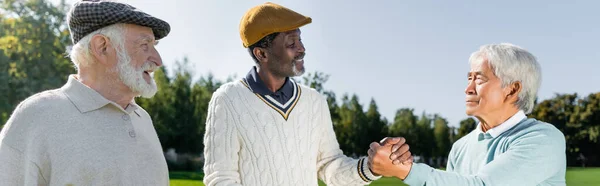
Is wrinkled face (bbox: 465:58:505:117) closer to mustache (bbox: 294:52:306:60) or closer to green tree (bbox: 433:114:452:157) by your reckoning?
mustache (bbox: 294:52:306:60)

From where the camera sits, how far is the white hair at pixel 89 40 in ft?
9.43

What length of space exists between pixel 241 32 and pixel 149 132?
0.82m

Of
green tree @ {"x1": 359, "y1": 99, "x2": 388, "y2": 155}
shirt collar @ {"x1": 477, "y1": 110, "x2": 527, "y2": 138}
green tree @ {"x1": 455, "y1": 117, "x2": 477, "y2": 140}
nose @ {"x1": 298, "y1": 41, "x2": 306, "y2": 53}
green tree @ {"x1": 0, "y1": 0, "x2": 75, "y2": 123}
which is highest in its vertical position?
nose @ {"x1": 298, "y1": 41, "x2": 306, "y2": 53}

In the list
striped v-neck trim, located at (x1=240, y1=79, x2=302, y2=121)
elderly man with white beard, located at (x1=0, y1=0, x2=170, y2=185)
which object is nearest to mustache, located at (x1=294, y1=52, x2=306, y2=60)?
striped v-neck trim, located at (x1=240, y1=79, x2=302, y2=121)

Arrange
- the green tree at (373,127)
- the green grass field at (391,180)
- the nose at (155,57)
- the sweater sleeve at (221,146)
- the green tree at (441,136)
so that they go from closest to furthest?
1. the nose at (155,57)
2. the sweater sleeve at (221,146)
3. the green grass field at (391,180)
4. the green tree at (373,127)
5. the green tree at (441,136)

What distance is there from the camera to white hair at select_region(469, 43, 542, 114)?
299cm

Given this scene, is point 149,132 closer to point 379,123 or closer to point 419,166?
point 419,166

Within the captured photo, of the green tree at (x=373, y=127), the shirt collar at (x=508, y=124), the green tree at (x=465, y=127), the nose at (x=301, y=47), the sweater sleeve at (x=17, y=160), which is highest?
the nose at (x=301, y=47)

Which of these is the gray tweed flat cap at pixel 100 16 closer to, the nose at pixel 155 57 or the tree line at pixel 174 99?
the nose at pixel 155 57

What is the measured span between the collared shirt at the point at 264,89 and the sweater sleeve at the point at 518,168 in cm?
91

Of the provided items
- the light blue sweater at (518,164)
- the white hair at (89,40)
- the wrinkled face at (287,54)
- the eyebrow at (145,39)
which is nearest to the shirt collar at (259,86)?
the wrinkled face at (287,54)

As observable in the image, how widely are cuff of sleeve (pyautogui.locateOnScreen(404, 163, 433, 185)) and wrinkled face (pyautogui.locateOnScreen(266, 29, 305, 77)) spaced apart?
875 mm

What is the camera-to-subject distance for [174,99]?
28.7 m

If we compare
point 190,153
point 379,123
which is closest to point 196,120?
point 190,153
